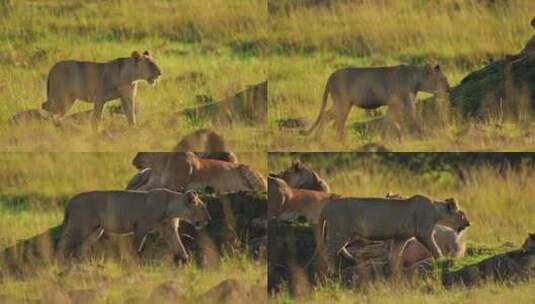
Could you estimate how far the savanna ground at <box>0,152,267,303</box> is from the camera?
17500 millimetres

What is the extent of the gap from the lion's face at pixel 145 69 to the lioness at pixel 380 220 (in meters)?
1.94

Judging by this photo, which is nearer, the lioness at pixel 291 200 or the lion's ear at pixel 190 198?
the lion's ear at pixel 190 198

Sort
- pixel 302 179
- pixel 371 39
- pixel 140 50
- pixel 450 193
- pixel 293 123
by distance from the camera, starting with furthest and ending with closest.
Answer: pixel 371 39
pixel 140 50
pixel 450 193
pixel 293 123
pixel 302 179

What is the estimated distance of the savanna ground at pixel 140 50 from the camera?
61.3 ft

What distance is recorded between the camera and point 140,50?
21.5 meters

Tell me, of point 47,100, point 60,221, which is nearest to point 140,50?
point 47,100

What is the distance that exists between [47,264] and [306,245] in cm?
177

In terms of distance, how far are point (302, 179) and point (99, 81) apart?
5.34 feet

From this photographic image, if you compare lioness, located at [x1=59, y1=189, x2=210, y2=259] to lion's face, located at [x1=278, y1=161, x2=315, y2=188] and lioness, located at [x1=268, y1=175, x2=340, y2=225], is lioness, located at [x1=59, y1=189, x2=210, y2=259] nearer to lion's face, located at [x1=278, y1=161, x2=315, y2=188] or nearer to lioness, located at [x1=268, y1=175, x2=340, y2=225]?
lioness, located at [x1=268, y1=175, x2=340, y2=225]

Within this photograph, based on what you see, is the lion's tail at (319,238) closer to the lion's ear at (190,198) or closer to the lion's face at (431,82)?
the lion's ear at (190,198)

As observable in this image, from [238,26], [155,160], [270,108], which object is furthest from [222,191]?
[238,26]

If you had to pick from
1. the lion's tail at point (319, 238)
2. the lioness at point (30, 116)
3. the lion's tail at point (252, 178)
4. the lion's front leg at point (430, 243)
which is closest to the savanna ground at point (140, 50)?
the lioness at point (30, 116)

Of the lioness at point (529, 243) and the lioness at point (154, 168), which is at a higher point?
the lioness at point (154, 168)

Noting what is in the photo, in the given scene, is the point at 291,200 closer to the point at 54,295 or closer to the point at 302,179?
the point at 302,179
